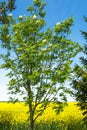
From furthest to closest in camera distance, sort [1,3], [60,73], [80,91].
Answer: [1,3], [80,91], [60,73]

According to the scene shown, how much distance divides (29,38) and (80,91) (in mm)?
5440

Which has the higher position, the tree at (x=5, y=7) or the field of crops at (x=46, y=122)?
the tree at (x=5, y=7)

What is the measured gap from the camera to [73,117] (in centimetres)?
2622

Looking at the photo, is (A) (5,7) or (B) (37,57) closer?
(B) (37,57)

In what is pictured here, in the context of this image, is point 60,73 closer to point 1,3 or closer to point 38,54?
point 38,54

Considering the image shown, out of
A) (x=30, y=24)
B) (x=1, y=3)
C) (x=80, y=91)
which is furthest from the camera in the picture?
(x=1, y=3)

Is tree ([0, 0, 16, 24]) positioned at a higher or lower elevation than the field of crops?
higher

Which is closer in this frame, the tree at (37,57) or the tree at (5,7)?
the tree at (37,57)

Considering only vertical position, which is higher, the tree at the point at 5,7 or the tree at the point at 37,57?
the tree at the point at 5,7

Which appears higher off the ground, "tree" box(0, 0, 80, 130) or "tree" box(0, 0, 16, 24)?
"tree" box(0, 0, 16, 24)

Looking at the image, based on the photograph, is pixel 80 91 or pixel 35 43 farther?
pixel 80 91

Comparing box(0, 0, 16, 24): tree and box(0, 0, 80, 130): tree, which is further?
box(0, 0, 16, 24): tree

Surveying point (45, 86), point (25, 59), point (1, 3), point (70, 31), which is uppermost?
point (1, 3)

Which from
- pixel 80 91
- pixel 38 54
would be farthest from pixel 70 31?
pixel 80 91
